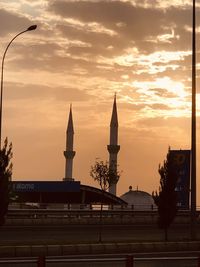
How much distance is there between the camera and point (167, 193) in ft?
104

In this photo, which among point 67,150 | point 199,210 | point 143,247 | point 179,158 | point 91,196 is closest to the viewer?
point 143,247

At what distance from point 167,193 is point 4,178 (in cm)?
872

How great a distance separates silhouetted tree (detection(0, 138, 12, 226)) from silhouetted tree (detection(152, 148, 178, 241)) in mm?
8170

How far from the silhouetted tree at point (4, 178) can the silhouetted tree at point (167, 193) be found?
817 centimetres

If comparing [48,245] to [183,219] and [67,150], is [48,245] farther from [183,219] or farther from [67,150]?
[67,150]

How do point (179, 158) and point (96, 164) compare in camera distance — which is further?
point (96, 164)

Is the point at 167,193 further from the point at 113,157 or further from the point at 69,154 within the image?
the point at 69,154

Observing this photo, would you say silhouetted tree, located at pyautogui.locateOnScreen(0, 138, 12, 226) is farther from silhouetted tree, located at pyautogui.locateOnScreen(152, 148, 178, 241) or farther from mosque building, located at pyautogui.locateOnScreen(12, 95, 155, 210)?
mosque building, located at pyautogui.locateOnScreen(12, 95, 155, 210)

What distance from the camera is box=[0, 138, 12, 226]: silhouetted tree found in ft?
91.5

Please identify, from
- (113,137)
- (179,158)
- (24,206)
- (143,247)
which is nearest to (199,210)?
(24,206)

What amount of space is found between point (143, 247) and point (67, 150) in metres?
93.7

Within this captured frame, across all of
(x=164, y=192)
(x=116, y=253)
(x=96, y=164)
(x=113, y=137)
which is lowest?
(x=116, y=253)

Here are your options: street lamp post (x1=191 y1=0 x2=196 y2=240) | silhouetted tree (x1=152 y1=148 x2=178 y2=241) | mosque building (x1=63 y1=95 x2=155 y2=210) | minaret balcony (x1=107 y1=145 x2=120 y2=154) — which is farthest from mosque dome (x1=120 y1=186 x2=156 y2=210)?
street lamp post (x1=191 y1=0 x2=196 y2=240)

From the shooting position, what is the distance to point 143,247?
27.3 m
